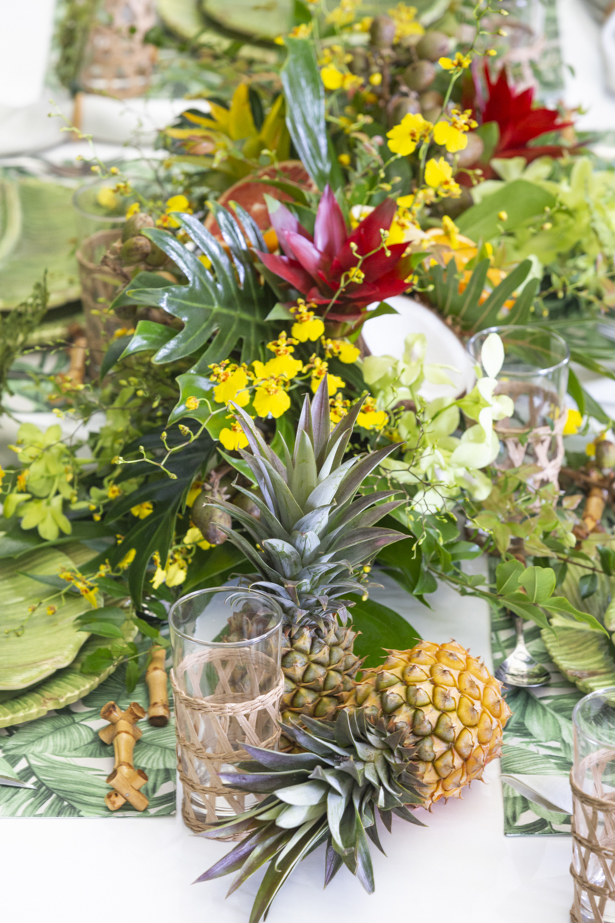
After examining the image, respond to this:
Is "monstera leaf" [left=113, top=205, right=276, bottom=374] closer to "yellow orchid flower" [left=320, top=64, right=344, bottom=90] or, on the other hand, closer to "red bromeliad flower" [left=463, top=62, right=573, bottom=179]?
"yellow orchid flower" [left=320, top=64, right=344, bottom=90]

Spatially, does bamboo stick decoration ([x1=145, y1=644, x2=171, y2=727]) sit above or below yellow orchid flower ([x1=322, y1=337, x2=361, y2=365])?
below

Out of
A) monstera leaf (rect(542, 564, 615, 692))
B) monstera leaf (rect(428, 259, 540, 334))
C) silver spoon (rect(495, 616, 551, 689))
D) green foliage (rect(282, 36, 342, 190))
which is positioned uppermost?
green foliage (rect(282, 36, 342, 190))

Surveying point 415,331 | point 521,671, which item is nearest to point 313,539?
point 521,671

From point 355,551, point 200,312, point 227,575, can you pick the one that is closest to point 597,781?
point 355,551

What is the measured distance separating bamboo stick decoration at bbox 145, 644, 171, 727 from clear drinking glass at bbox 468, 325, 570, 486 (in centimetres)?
34

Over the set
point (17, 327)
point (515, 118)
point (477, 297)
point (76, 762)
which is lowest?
point (76, 762)

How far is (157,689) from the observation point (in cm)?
63

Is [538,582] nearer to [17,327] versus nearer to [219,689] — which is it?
[219,689]

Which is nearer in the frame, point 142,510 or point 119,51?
point 142,510

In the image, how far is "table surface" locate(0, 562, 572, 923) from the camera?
49 centimetres

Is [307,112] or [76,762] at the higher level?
[307,112]

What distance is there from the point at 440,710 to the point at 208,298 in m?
0.38

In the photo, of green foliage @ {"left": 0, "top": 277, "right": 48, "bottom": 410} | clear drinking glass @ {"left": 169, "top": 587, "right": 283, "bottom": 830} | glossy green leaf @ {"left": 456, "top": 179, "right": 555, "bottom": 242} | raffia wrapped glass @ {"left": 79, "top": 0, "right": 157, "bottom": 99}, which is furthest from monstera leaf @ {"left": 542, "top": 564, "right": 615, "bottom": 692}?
raffia wrapped glass @ {"left": 79, "top": 0, "right": 157, "bottom": 99}

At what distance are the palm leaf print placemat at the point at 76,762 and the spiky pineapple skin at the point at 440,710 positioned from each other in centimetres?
14
